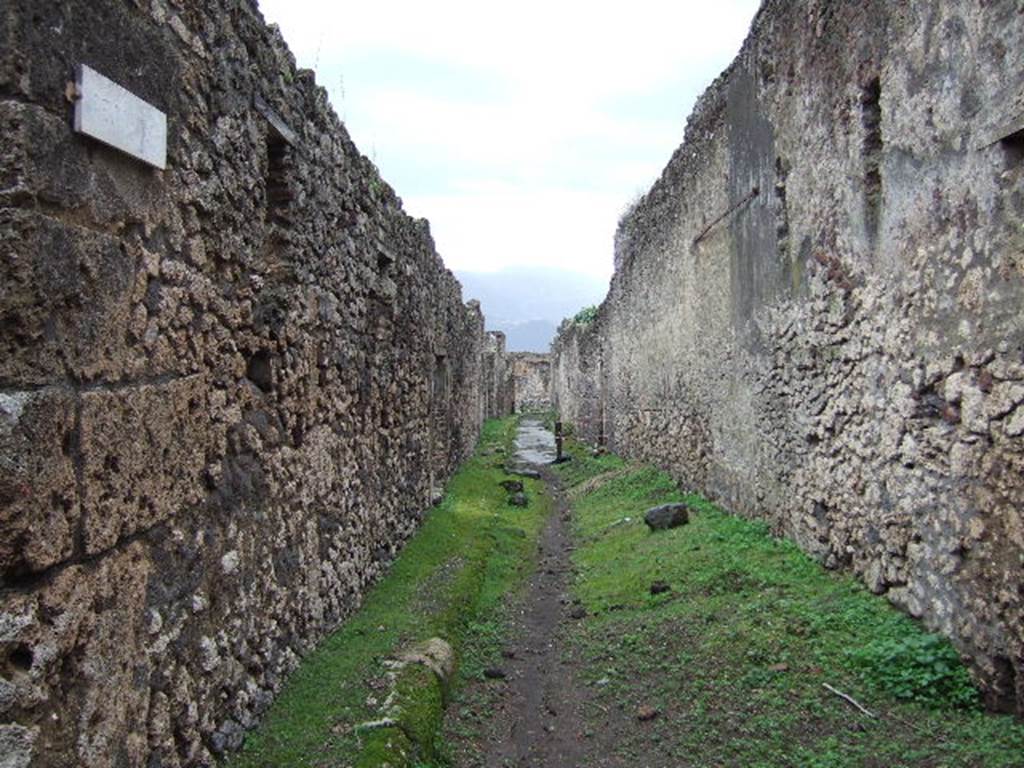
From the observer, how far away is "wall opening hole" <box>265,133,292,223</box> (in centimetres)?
478

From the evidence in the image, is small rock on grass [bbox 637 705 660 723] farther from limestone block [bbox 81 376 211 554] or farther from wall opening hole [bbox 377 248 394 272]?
wall opening hole [bbox 377 248 394 272]

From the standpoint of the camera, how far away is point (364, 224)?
6.86m

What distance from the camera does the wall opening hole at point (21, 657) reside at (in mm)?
2266

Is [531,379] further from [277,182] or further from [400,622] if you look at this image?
[277,182]

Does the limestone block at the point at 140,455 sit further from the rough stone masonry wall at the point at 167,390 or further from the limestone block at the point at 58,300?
the limestone block at the point at 58,300

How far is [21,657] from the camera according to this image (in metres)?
2.30

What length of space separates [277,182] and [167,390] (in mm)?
1923

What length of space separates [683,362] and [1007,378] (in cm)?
746

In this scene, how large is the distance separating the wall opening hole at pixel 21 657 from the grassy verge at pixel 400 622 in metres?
1.50

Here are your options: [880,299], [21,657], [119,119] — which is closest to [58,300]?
[119,119]

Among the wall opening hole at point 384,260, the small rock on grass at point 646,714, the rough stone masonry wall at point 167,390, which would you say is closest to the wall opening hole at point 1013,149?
the small rock on grass at point 646,714

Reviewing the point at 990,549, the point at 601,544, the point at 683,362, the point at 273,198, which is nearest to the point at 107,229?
the point at 273,198

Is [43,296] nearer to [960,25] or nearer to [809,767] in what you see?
[809,767]

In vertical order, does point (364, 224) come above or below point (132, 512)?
above
